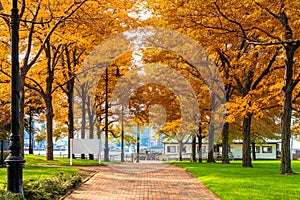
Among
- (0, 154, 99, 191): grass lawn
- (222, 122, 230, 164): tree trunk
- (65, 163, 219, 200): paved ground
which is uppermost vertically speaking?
(222, 122, 230, 164): tree trunk

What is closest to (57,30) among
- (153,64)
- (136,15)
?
(136,15)

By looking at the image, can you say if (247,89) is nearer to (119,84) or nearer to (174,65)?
(174,65)

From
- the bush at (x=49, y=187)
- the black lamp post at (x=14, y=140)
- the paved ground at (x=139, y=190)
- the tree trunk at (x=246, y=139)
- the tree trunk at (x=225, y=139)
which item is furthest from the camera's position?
the tree trunk at (x=225, y=139)

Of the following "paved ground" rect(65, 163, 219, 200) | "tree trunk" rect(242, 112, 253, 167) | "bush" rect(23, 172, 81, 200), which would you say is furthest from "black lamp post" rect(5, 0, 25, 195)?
"tree trunk" rect(242, 112, 253, 167)

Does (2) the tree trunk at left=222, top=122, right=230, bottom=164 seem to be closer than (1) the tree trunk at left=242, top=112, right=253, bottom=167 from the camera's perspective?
No

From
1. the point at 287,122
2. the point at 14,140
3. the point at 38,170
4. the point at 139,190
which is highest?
the point at 287,122

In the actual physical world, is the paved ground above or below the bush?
below

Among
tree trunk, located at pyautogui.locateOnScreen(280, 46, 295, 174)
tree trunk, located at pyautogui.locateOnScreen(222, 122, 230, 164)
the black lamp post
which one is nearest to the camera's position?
the black lamp post

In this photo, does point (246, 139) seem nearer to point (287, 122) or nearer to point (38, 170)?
point (287, 122)

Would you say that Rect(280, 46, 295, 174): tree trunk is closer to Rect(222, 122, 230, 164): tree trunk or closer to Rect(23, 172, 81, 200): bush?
Rect(23, 172, 81, 200): bush

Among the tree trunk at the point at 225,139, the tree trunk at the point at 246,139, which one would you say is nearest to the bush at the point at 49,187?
the tree trunk at the point at 246,139

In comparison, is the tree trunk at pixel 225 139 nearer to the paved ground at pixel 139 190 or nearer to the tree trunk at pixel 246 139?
the tree trunk at pixel 246 139

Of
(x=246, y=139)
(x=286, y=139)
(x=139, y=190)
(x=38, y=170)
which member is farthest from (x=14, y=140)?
(x=246, y=139)

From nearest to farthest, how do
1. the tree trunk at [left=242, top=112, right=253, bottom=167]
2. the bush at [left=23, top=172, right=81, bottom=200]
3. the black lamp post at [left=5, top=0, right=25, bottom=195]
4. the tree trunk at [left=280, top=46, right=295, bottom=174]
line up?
the black lamp post at [left=5, top=0, right=25, bottom=195] < the bush at [left=23, top=172, right=81, bottom=200] < the tree trunk at [left=280, top=46, right=295, bottom=174] < the tree trunk at [left=242, top=112, right=253, bottom=167]
